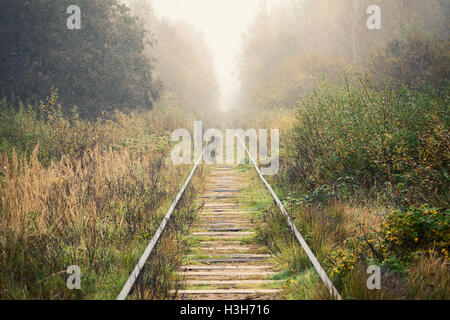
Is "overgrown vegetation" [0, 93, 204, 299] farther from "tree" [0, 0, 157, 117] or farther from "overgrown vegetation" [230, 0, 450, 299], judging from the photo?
"tree" [0, 0, 157, 117]

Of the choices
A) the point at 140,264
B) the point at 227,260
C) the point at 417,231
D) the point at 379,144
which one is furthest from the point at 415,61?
the point at 140,264

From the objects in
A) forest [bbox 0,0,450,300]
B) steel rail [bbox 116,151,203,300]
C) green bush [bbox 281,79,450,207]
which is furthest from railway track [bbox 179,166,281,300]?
green bush [bbox 281,79,450,207]

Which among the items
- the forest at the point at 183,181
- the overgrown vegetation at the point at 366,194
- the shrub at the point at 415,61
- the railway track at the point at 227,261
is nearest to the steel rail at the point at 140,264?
the railway track at the point at 227,261

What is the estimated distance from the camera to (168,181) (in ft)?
29.8

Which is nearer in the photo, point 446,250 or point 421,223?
point 446,250

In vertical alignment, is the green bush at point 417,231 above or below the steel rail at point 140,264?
above

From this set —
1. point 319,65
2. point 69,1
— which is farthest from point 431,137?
point 319,65

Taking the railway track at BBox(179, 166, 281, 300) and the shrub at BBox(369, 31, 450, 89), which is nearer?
the railway track at BBox(179, 166, 281, 300)

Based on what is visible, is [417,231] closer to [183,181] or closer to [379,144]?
[379,144]

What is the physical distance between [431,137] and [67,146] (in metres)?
8.31

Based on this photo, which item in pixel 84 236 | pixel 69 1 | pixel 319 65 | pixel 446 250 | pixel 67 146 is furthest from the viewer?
pixel 319 65

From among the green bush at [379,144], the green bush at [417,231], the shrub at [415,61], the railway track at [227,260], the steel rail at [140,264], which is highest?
the shrub at [415,61]

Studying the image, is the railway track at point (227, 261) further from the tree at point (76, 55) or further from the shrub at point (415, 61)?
the shrub at point (415, 61)
